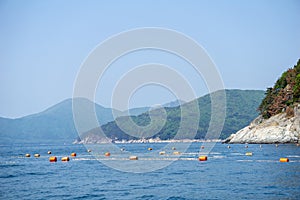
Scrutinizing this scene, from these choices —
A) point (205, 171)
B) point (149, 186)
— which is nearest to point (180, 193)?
point (149, 186)

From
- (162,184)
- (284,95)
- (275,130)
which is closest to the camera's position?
(162,184)

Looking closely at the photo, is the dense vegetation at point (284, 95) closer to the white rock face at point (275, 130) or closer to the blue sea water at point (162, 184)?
the white rock face at point (275, 130)

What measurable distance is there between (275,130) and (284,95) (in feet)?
68.7

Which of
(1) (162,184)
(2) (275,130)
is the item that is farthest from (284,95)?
(1) (162,184)

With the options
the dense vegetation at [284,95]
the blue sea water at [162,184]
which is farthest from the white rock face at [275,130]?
the blue sea water at [162,184]

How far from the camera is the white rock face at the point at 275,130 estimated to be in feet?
418

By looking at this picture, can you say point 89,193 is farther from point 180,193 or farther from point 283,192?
point 283,192

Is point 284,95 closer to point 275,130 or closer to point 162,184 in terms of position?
point 275,130

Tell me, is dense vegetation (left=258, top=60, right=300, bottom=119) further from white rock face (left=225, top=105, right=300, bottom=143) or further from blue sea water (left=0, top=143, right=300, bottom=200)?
blue sea water (left=0, top=143, right=300, bottom=200)

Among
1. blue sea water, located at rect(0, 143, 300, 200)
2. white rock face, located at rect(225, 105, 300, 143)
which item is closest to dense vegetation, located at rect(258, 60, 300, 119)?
white rock face, located at rect(225, 105, 300, 143)

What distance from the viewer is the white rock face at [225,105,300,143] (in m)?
128

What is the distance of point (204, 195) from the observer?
39.9m

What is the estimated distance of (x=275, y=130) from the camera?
5418 inches

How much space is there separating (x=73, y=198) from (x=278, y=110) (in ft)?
411
